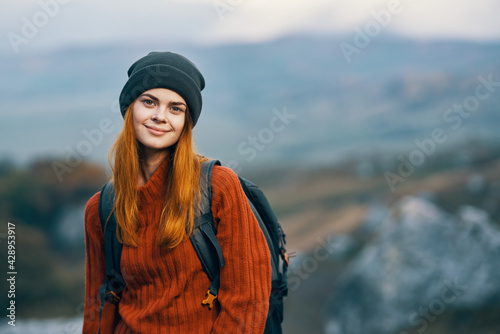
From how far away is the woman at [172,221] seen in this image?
4.94ft

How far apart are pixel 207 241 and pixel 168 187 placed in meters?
0.21

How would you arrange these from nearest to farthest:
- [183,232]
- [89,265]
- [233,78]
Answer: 1. [183,232]
2. [89,265]
3. [233,78]

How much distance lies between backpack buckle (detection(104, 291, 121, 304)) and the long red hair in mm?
213

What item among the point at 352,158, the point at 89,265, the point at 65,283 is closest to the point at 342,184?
the point at 352,158

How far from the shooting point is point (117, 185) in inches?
65.5

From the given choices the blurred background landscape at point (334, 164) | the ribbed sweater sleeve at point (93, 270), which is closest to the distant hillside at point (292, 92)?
the blurred background landscape at point (334, 164)

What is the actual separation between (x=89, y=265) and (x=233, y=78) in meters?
6.29

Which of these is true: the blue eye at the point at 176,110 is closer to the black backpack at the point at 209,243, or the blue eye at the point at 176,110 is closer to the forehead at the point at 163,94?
the forehead at the point at 163,94

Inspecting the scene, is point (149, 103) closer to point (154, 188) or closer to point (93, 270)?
point (154, 188)

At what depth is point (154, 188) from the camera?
5.32ft

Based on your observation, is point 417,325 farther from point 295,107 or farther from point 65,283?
point 65,283

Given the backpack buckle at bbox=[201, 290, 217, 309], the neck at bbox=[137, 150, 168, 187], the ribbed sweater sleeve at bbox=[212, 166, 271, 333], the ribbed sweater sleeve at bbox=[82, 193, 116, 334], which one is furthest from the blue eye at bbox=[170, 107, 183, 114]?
the backpack buckle at bbox=[201, 290, 217, 309]

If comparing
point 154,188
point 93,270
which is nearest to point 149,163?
point 154,188

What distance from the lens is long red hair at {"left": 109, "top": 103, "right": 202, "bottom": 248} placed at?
4.98ft
